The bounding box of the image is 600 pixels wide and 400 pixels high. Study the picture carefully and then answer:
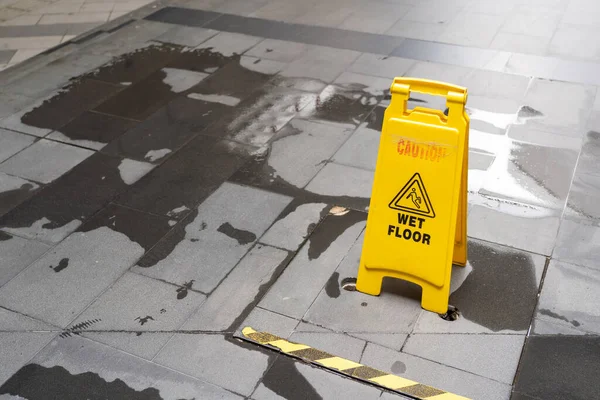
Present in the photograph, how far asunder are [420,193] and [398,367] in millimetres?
1157

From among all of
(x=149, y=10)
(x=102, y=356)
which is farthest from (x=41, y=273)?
(x=149, y=10)

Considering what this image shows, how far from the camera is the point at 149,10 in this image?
10.9 metres

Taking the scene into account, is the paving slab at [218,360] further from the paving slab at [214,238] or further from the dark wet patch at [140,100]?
the dark wet patch at [140,100]

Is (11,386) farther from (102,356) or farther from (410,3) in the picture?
(410,3)

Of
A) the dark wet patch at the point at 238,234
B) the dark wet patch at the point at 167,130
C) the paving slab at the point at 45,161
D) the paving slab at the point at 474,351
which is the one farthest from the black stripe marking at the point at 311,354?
the paving slab at the point at 45,161

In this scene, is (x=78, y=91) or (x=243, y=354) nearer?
(x=243, y=354)

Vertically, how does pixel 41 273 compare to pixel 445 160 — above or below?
below

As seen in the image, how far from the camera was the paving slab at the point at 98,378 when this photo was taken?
393 centimetres

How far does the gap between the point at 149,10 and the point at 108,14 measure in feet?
2.45

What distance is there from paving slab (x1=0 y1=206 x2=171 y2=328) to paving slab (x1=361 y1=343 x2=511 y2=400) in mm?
2180

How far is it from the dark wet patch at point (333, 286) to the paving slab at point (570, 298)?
1.45 meters

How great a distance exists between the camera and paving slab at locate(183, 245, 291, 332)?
14.6 feet

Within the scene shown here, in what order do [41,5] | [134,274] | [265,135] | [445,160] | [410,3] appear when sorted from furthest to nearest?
1. [41,5]
2. [410,3]
3. [265,135]
4. [134,274]
5. [445,160]

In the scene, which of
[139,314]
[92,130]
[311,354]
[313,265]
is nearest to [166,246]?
[139,314]
